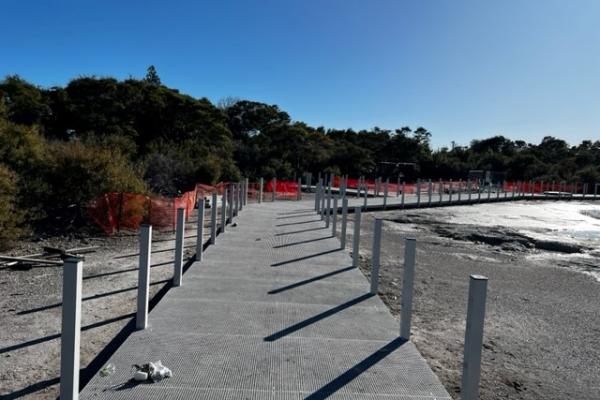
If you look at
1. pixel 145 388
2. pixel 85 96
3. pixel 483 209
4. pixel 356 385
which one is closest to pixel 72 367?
pixel 145 388

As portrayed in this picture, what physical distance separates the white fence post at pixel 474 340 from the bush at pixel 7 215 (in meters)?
10.8

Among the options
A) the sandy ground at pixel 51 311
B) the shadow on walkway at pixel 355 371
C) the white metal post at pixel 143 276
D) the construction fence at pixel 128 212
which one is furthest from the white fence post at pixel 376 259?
the construction fence at pixel 128 212

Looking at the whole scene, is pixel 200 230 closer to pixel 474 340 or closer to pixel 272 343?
pixel 272 343

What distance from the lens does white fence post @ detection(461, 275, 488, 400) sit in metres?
3.52

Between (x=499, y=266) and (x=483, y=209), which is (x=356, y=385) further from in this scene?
(x=483, y=209)

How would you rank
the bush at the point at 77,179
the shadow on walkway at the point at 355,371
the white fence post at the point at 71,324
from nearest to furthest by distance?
1. the white fence post at the point at 71,324
2. the shadow on walkway at the point at 355,371
3. the bush at the point at 77,179

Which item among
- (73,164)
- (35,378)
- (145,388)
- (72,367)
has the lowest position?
(35,378)

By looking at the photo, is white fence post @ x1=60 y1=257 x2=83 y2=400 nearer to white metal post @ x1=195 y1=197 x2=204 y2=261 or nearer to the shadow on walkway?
the shadow on walkway

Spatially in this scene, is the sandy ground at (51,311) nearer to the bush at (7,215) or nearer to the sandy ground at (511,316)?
the bush at (7,215)

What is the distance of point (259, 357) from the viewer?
451cm

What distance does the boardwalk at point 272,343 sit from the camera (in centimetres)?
391

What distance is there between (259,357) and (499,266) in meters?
9.45

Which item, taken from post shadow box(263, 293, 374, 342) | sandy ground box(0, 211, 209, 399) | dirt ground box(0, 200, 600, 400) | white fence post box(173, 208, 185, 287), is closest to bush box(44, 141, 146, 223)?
dirt ground box(0, 200, 600, 400)

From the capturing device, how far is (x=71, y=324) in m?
3.35
